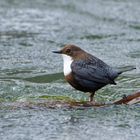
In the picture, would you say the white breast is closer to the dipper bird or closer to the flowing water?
the dipper bird

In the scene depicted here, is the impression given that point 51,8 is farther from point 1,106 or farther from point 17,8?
point 1,106

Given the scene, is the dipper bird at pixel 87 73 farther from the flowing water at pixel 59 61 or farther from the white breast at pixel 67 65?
the flowing water at pixel 59 61

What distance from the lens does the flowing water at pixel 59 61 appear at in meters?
5.32

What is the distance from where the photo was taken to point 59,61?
8250 millimetres

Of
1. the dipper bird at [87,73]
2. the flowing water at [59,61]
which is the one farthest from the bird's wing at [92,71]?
the flowing water at [59,61]

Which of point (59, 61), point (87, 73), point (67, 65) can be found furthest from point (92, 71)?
point (59, 61)

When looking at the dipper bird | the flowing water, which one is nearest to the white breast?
the dipper bird

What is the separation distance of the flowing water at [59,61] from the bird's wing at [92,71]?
0.28 meters

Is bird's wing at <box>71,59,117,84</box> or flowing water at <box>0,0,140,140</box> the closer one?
flowing water at <box>0,0,140,140</box>

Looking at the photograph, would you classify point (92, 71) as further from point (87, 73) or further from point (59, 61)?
point (59, 61)

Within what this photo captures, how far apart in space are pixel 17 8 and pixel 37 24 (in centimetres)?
138

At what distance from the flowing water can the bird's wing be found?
0.91ft

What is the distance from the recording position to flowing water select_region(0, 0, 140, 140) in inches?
209

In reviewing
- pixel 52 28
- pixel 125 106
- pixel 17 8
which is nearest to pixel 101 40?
pixel 52 28
